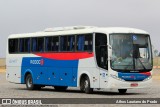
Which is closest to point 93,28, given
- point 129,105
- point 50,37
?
point 50,37

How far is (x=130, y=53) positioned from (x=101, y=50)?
131 cm

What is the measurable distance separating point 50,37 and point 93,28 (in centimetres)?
369

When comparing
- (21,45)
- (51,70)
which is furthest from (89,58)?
(21,45)

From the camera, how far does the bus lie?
2720 centimetres

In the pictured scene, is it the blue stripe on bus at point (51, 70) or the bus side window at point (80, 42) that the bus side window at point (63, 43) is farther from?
the bus side window at point (80, 42)

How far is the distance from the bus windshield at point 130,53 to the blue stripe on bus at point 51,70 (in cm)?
272

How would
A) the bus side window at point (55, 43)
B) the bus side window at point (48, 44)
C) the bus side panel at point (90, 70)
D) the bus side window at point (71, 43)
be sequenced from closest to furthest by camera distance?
1. the bus side panel at point (90, 70)
2. the bus side window at point (71, 43)
3. the bus side window at point (55, 43)
4. the bus side window at point (48, 44)

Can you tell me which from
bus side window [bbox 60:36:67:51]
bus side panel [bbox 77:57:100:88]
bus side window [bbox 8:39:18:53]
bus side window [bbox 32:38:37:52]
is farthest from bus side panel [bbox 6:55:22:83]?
bus side panel [bbox 77:57:100:88]

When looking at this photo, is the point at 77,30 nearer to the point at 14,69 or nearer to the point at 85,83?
the point at 85,83

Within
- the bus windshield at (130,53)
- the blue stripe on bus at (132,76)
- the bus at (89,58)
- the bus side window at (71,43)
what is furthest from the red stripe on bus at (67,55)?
the blue stripe on bus at (132,76)

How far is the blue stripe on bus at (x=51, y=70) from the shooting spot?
2978 centimetres

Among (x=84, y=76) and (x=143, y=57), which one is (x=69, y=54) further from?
(x=143, y=57)

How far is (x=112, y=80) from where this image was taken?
26984 mm

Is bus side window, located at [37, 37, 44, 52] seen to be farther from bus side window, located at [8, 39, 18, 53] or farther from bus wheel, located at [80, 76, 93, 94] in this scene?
bus wheel, located at [80, 76, 93, 94]
